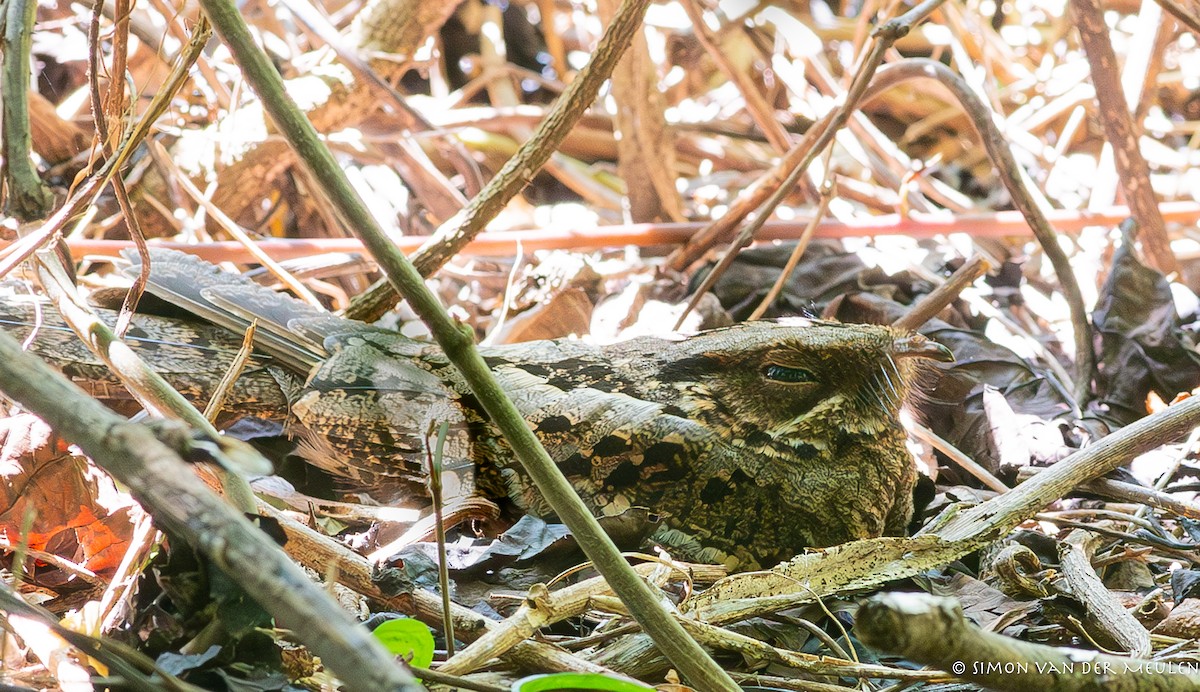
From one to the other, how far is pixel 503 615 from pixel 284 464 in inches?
29.2

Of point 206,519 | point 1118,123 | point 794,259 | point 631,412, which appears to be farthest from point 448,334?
point 1118,123

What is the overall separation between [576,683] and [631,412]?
91 cm

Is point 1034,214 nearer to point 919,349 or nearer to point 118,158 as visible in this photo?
point 919,349

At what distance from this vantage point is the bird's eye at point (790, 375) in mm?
1900

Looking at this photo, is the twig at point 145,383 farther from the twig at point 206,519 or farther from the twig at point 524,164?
the twig at point 524,164

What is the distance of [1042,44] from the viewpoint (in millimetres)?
4227

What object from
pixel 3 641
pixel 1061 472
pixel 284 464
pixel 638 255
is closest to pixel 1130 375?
pixel 1061 472

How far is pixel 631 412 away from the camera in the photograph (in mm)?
1847

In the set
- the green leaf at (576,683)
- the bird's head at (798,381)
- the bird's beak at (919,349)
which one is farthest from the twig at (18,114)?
the bird's beak at (919,349)

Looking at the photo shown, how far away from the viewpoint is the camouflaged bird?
1808 mm

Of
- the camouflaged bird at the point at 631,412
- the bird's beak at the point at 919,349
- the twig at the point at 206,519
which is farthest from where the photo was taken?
the bird's beak at the point at 919,349

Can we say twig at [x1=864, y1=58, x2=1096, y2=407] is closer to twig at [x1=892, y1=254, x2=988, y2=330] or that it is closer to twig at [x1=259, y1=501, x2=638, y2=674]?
twig at [x1=892, y1=254, x2=988, y2=330]

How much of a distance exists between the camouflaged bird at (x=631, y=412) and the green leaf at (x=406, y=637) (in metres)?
0.74

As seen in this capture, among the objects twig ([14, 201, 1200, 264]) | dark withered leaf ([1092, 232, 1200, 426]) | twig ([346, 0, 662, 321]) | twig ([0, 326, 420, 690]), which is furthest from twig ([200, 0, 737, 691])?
dark withered leaf ([1092, 232, 1200, 426])
